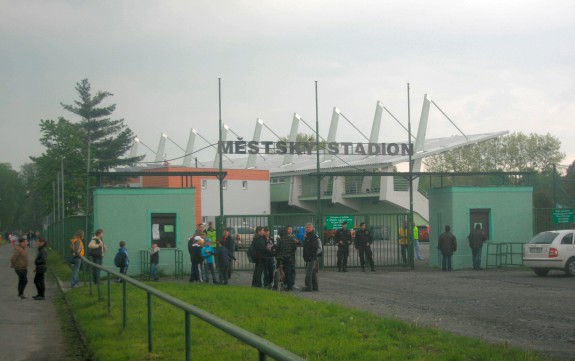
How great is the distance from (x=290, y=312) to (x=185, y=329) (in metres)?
6.42

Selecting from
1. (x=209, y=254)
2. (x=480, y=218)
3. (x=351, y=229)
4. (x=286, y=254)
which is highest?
(x=480, y=218)

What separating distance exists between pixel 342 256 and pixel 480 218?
19.0 feet

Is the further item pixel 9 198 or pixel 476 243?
pixel 9 198

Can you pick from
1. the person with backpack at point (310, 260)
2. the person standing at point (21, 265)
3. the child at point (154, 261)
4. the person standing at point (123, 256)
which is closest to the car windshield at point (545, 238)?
the person with backpack at point (310, 260)

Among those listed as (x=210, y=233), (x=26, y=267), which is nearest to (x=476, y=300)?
(x=210, y=233)

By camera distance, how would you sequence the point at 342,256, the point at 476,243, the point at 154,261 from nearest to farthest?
the point at 154,261 → the point at 342,256 → the point at 476,243

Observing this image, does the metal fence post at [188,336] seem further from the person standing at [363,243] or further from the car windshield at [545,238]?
the person standing at [363,243]

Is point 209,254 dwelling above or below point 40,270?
above

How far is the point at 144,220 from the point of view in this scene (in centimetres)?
2706

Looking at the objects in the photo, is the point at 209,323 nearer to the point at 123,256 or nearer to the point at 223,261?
the point at 223,261

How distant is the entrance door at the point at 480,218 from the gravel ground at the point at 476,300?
2.04 meters

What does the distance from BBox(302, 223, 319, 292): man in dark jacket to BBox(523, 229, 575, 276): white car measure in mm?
8714

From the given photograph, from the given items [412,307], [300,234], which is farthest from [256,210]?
[412,307]

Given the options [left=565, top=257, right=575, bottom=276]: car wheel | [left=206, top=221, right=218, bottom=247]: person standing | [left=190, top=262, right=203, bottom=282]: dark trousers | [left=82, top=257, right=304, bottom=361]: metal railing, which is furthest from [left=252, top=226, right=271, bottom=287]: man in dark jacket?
[left=565, top=257, right=575, bottom=276]: car wheel
